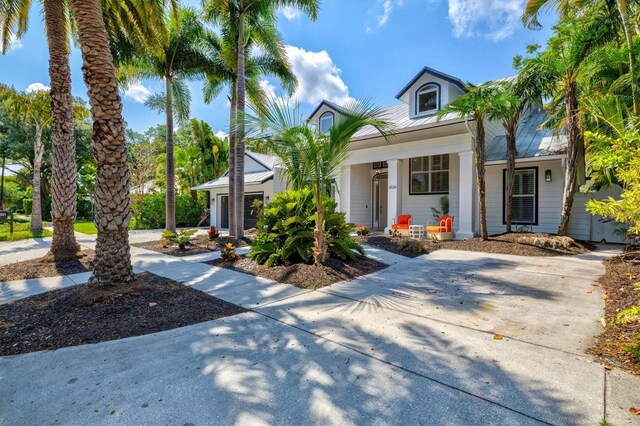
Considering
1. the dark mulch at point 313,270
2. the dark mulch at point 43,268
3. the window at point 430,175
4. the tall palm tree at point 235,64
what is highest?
the tall palm tree at point 235,64

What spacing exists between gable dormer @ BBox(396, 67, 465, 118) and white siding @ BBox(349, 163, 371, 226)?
3.69 meters

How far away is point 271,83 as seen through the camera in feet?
46.6

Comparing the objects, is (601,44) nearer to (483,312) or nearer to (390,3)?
(390,3)

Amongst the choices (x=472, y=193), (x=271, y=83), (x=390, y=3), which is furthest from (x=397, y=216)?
(x=271, y=83)

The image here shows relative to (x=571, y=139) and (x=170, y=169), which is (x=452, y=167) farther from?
(x=170, y=169)

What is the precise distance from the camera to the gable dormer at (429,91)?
1152 cm

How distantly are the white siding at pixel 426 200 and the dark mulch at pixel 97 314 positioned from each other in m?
10.5

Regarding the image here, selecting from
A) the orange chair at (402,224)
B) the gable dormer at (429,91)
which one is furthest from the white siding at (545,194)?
the orange chair at (402,224)

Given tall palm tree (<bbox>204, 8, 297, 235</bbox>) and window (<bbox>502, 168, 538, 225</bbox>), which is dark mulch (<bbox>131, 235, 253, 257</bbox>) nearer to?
tall palm tree (<bbox>204, 8, 297, 235</bbox>)

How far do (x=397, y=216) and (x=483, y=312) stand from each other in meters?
8.70

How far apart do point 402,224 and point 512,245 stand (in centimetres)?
403

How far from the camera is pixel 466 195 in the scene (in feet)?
36.1

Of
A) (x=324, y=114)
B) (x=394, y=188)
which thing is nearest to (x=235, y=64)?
(x=324, y=114)

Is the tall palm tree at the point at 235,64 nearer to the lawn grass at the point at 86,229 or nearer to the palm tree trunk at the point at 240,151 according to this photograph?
the palm tree trunk at the point at 240,151
